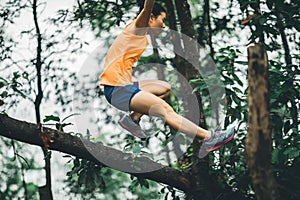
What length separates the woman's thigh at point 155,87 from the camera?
18.3 feet

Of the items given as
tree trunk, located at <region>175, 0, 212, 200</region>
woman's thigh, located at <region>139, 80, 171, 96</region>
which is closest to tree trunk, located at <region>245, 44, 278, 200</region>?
woman's thigh, located at <region>139, 80, 171, 96</region>

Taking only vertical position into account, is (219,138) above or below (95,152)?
below

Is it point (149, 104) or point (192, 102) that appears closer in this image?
point (149, 104)

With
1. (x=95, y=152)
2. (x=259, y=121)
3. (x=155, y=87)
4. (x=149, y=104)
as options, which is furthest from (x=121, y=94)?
(x=259, y=121)

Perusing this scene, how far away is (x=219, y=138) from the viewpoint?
5266 millimetres

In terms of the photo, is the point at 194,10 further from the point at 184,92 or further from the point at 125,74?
the point at 125,74

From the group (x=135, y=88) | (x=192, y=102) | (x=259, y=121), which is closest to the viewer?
Answer: (x=259, y=121)

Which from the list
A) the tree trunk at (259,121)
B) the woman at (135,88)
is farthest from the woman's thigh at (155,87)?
the tree trunk at (259,121)

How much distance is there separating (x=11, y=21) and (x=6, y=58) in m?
0.46

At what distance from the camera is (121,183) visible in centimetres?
1477

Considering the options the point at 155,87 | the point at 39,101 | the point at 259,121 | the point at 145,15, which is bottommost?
the point at 259,121

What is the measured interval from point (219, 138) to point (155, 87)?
0.72 m

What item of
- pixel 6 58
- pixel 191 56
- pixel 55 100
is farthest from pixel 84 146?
pixel 55 100

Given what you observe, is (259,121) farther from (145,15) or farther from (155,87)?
(155,87)
